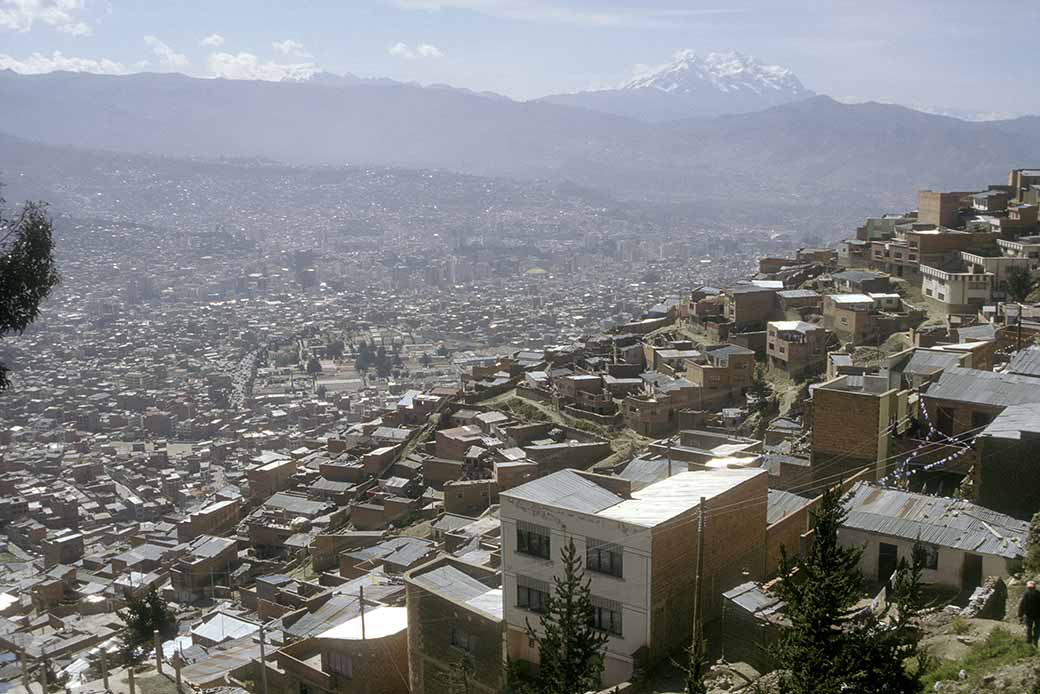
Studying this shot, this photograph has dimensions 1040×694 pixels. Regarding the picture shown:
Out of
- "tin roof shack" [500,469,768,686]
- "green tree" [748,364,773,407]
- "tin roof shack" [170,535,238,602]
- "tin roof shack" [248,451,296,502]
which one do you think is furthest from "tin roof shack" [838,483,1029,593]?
"tin roof shack" [248,451,296,502]

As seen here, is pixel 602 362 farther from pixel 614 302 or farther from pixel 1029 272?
pixel 614 302

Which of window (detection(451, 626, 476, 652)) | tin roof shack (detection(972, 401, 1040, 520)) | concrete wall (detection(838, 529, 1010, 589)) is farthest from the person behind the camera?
window (detection(451, 626, 476, 652))

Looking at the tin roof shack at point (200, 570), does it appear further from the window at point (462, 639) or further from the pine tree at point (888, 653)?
the pine tree at point (888, 653)

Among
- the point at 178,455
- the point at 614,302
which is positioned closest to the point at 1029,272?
the point at 178,455

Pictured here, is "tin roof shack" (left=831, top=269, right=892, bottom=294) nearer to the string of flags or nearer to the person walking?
the string of flags

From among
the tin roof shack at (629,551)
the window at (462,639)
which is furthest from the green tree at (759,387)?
the window at (462,639)

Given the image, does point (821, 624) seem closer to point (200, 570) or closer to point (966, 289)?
point (200, 570)
